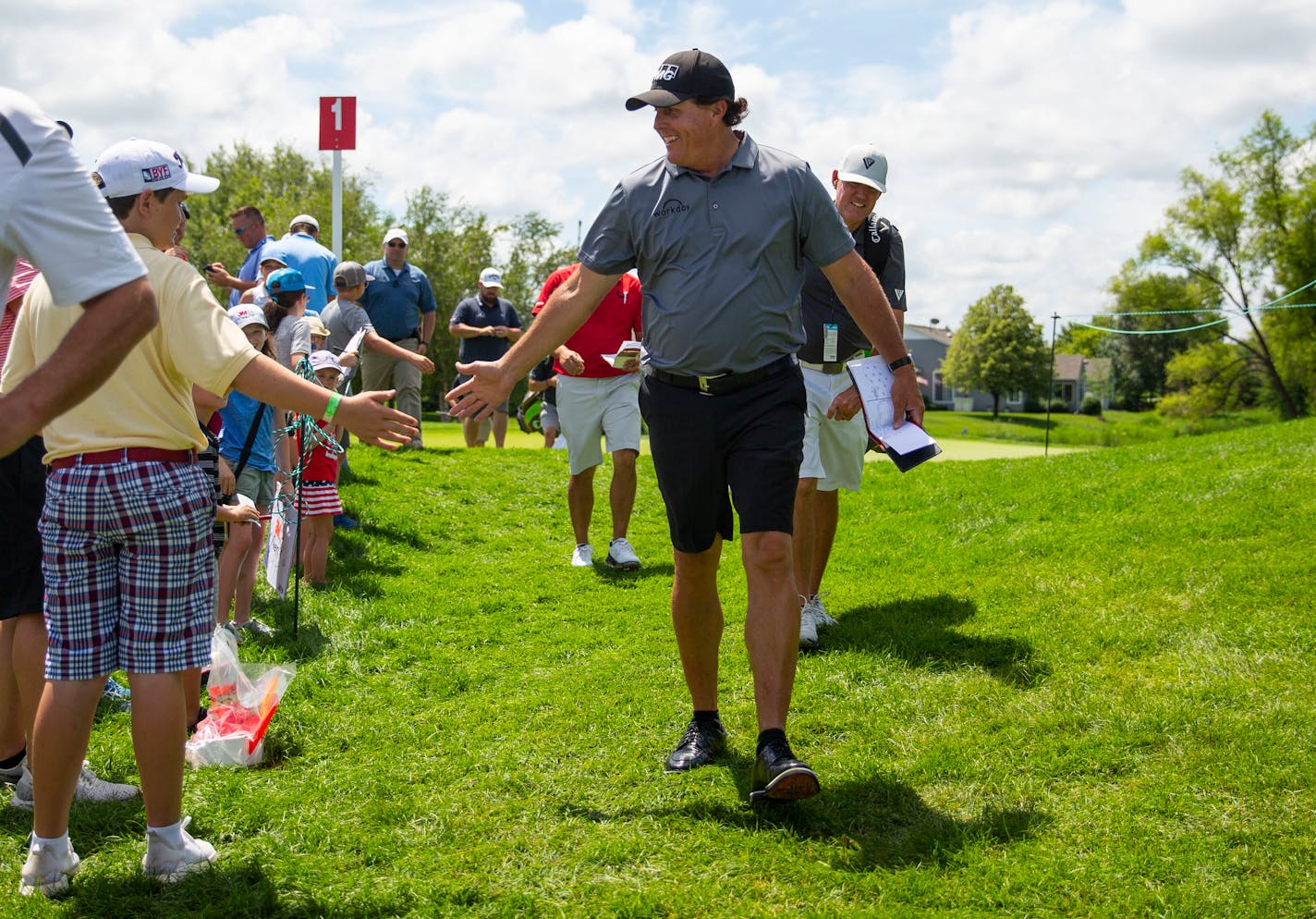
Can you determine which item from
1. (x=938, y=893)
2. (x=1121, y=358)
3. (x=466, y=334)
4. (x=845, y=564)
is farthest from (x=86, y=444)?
(x=1121, y=358)

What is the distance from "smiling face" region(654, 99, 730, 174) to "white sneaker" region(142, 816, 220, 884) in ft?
8.68

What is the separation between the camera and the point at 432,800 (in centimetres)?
378

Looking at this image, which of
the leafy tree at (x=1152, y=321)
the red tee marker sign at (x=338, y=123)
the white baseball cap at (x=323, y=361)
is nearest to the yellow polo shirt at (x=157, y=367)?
the white baseball cap at (x=323, y=361)

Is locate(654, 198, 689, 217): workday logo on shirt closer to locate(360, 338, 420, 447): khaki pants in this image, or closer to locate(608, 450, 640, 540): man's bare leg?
locate(608, 450, 640, 540): man's bare leg

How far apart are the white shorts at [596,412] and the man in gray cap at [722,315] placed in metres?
3.84

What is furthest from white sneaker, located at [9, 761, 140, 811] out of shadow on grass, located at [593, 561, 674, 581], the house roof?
the house roof

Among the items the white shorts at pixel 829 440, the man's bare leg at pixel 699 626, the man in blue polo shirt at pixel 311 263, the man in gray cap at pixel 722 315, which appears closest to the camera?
the man in gray cap at pixel 722 315

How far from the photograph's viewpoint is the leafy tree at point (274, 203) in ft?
164

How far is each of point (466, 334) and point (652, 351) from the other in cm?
902

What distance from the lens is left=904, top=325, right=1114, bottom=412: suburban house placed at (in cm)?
9244

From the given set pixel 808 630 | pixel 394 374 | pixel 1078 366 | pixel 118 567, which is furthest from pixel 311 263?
pixel 1078 366

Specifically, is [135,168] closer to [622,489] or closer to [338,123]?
[622,489]

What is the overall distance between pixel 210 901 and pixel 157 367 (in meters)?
1.47

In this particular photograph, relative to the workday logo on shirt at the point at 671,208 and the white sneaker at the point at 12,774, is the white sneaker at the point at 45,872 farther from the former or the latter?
the workday logo on shirt at the point at 671,208
